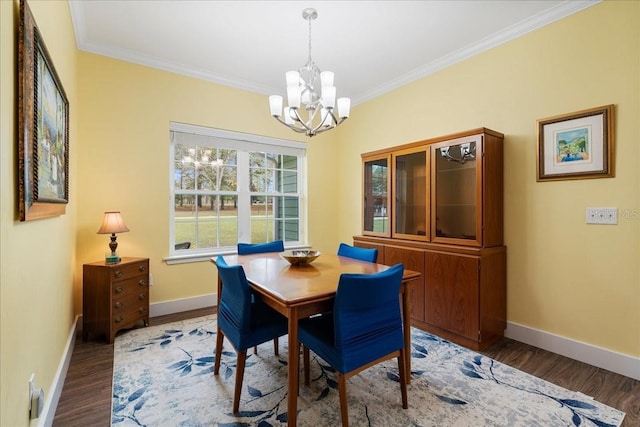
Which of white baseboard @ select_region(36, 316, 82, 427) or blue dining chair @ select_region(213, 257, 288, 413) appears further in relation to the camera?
blue dining chair @ select_region(213, 257, 288, 413)

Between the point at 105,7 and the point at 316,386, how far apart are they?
3.35m

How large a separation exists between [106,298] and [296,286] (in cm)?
198

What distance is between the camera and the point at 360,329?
1620mm

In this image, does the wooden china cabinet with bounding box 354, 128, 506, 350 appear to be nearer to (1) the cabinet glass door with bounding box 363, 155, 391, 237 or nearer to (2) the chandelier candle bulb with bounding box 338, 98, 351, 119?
(1) the cabinet glass door with bounding box 363, 155, 391, 237

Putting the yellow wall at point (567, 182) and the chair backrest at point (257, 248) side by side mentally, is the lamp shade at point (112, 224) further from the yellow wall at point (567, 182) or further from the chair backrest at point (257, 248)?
the yellow wall at point (567, 182)

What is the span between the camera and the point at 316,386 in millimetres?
2031

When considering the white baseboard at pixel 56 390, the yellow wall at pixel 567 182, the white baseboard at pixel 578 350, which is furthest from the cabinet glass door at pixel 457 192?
the white baseboard at pixel 56 390

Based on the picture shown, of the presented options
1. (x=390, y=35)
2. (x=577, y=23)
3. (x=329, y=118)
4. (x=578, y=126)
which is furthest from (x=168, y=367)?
(x=577, y=23)

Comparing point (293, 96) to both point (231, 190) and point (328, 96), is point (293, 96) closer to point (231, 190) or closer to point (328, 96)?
point (328, 96)

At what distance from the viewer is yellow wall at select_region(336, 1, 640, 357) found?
7.08 ft

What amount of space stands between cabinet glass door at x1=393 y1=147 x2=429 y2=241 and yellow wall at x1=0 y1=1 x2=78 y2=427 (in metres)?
2.88

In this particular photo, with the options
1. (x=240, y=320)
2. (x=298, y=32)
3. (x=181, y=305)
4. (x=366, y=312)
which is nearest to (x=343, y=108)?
(x=298, y=32)

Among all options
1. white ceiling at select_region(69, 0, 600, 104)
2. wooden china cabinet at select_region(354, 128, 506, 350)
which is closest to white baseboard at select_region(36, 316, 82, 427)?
white ceiling at select_region(69, 0, 600, 104)

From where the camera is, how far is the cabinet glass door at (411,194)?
306 cm
